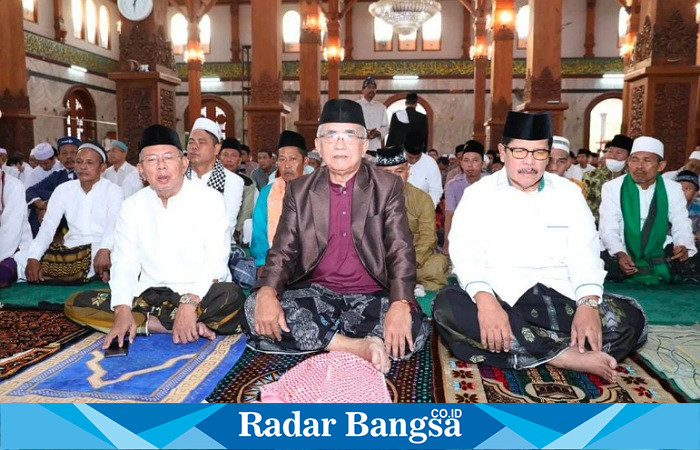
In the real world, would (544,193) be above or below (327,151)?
below

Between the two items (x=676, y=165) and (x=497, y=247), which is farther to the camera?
(x=676, y=165)

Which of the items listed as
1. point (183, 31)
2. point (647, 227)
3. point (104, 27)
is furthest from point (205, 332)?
point (183, 31)

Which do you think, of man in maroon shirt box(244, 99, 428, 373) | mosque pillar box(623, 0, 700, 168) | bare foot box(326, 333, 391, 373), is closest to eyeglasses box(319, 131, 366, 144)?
man in maroon shirt box(244, 99, 428, 373)

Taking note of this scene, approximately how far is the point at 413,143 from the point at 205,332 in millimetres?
3025

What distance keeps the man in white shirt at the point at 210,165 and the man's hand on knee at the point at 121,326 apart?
1066 millimetres

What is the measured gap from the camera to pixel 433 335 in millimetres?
2480

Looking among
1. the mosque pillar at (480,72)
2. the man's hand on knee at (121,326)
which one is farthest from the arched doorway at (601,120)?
the man's hand on knee at (121,326)

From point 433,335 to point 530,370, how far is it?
0.55 m

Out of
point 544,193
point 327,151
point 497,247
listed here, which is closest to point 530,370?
point 497,247

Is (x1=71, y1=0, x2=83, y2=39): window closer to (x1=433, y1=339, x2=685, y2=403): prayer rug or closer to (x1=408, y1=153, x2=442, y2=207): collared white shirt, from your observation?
(x1=408, y1=153, x2=442, y2=207): collared white shirt

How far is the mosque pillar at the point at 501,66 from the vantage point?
25.0 feet

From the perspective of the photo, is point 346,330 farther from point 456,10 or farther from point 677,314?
point 456,10

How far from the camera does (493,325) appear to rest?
1885 millimetres

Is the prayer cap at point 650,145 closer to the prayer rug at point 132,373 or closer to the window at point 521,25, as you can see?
the prayer rug at point 132,373
